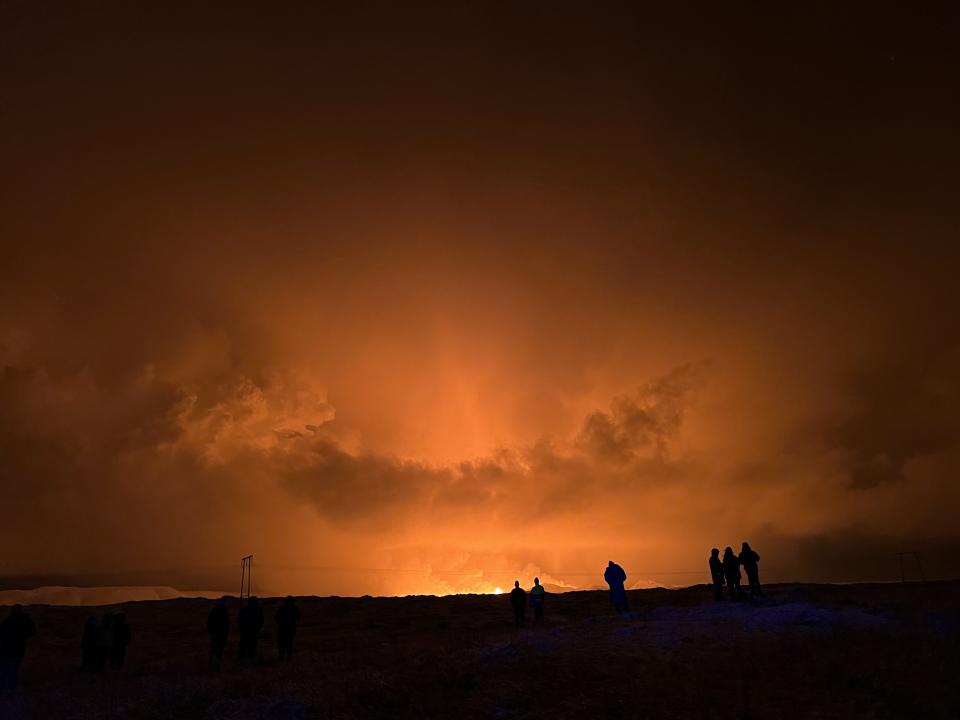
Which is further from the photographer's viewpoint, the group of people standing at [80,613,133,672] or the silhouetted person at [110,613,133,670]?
the silhouetted person at [110,613,133,670]

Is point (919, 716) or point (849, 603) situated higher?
point (849, 603)

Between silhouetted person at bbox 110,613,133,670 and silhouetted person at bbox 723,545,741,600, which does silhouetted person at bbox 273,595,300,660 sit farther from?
silhouetted person at bbox 723,545,741,600

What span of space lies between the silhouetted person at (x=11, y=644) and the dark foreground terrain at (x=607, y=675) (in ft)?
2.76

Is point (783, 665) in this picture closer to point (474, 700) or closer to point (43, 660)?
point (474, 700)

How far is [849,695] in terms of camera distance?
14.9 m

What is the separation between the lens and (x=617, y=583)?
101 feet

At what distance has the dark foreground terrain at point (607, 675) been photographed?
47.6ft

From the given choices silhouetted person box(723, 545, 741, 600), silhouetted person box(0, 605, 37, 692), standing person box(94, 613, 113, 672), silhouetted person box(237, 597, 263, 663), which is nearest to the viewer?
silhouetted person box(0, 605, 37, 692)

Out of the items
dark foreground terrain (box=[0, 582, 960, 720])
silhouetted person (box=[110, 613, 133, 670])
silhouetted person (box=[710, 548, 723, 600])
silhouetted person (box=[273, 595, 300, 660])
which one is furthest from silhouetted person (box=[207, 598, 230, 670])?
silhouetted person (box=[710, 548, 723, 600])

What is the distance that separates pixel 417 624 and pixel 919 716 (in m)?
26.6

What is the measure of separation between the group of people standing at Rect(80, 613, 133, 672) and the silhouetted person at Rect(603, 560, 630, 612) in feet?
67.2

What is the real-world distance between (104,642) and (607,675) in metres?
18.3

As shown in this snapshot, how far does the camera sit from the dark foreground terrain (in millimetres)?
14523

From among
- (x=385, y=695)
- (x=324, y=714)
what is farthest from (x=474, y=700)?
(x=324, y=714)
